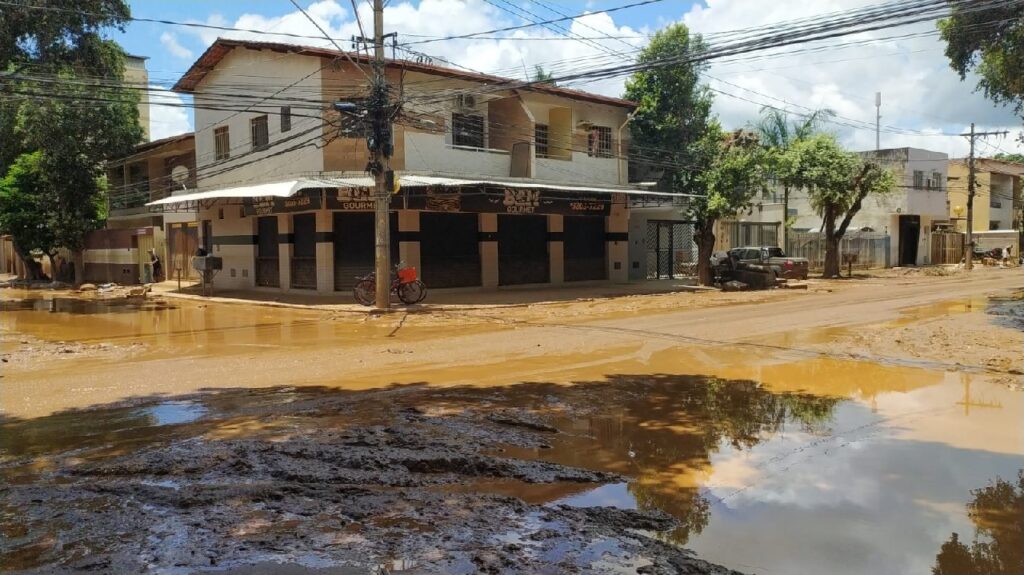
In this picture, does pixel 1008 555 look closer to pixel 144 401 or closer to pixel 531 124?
pixel 144 401

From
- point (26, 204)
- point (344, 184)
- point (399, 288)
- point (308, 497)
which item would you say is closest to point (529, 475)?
point (308, 497)

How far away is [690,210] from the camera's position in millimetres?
→ 27219

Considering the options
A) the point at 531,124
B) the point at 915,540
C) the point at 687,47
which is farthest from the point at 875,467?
the point at 687,47

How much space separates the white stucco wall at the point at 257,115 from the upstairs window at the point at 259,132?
18 cm

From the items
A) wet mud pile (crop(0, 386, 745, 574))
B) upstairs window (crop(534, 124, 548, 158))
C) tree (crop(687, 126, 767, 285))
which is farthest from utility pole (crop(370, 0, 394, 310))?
tree (crop(687, 126, 767, 285))

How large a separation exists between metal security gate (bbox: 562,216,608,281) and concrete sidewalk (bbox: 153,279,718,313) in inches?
28.2

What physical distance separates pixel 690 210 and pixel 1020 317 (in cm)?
1296

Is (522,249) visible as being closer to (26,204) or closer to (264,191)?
(264,191)

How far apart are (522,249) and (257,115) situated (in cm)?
981

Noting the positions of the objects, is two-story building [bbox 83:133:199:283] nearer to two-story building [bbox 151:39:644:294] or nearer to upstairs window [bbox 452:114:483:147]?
two-story building [bbox 151:39:644:294]

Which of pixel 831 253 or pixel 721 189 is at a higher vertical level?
pixel 721 189

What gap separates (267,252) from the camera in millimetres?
24750

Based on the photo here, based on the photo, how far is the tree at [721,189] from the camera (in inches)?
1030

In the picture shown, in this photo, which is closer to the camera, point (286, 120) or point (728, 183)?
point (286, 120)
